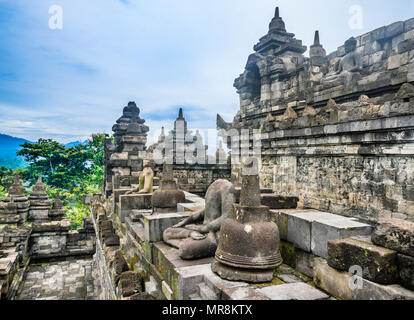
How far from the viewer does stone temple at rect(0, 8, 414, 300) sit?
2517mm

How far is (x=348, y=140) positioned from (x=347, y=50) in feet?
17.7

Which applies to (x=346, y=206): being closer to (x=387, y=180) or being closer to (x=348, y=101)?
(x=387, y=180)

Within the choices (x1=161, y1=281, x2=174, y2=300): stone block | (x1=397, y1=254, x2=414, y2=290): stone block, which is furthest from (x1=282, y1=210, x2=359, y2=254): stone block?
(x1=161, y1=281, x2=174, y2=300): stone block

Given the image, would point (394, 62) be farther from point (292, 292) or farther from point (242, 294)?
point (242, 294)

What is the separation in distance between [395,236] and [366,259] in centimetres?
26

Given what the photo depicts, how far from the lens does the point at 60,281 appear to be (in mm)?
9227

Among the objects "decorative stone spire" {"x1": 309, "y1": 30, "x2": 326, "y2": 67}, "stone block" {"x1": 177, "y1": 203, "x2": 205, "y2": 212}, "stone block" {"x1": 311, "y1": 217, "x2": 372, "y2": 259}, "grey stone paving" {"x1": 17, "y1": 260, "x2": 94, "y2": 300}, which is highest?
"decorative stone spire" {"x1": 309, "y1": 30, "x2": 326, "y2": 67}

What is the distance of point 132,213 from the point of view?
673 cm

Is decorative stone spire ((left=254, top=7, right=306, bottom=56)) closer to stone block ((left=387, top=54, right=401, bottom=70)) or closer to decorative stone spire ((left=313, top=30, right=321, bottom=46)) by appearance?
decorative stone spire ((left=313, top=30, right=321, bottom=46))

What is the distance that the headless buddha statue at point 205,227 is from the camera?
346 centimetres

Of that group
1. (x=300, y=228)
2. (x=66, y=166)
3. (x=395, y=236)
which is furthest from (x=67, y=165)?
(x=395, y=236)

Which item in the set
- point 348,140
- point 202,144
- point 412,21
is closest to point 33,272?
point 202,144

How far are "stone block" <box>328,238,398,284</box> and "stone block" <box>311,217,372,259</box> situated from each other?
0.58 feet
